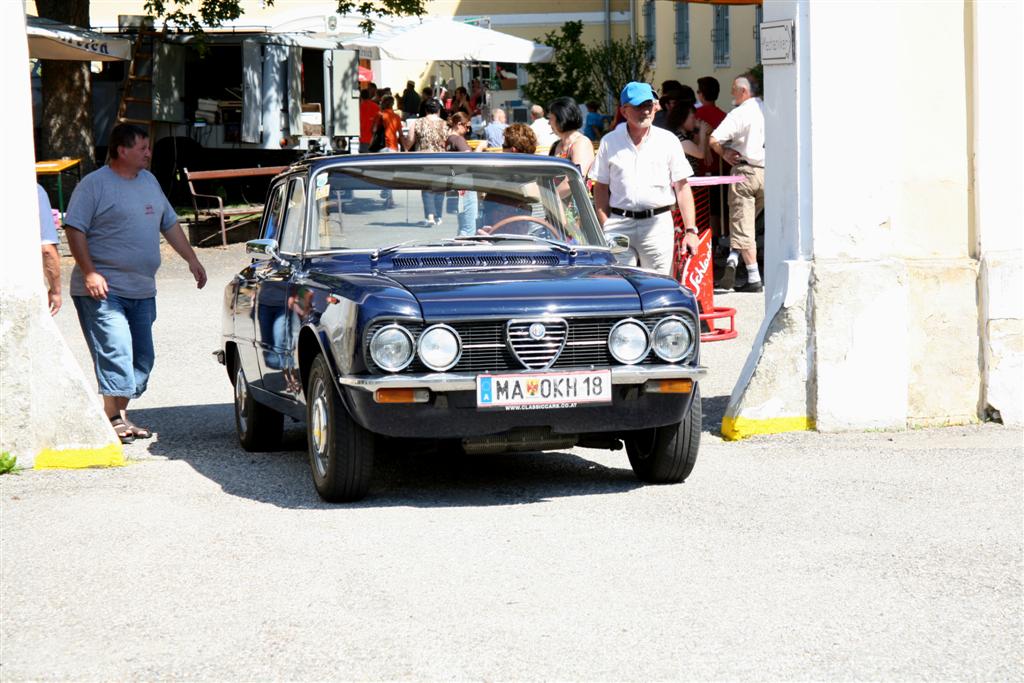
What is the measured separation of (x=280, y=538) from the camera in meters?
6.39

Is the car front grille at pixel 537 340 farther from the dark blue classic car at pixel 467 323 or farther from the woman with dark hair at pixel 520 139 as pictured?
the woman with dark hair at pixel 520 139

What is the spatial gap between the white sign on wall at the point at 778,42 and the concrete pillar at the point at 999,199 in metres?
1.09

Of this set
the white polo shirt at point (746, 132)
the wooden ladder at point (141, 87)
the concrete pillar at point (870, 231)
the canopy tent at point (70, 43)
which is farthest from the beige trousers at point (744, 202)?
the wooden ladder at point (141, 87)

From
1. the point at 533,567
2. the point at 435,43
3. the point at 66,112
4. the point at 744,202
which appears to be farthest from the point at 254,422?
the point at 435,43

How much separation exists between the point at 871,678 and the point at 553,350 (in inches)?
99.2

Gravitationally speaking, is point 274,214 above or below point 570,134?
below

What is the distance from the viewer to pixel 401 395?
6539mm

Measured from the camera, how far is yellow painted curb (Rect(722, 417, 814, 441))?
8766 millimetres

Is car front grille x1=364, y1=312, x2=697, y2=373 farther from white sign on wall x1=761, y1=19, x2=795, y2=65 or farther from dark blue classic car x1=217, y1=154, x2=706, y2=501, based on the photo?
white sign on wall x1=761, y1=19, x2=795, y2=65

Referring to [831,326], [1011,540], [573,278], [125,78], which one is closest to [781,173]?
[831,326]

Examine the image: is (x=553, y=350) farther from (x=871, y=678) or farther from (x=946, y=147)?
(x=946, y=147)

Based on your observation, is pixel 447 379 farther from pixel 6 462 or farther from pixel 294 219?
pixel 6 462

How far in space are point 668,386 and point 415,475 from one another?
5.20ft

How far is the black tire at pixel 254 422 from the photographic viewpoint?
28.6ft
